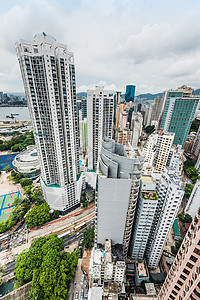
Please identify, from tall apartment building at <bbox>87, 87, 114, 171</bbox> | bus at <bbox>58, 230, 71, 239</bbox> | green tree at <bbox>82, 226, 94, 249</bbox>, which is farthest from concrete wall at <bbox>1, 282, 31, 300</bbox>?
tall apartment building at <bbox>87, 87, 114, 171</bbox>

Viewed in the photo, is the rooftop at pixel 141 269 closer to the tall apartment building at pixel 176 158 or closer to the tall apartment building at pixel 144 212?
the tall apartment building at pixel 144 212

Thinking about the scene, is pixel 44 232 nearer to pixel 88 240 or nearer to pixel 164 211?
pixel 88 240

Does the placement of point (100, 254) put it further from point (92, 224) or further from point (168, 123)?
point (168, 123)

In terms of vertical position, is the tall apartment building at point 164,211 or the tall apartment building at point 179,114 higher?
the tall apartment building at point 179,114

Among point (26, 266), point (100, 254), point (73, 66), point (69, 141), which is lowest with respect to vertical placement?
point (26, 266)

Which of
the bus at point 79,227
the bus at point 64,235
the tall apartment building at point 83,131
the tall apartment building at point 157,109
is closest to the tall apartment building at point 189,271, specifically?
the bus at point 79,227

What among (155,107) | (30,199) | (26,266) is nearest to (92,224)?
(26,266)
